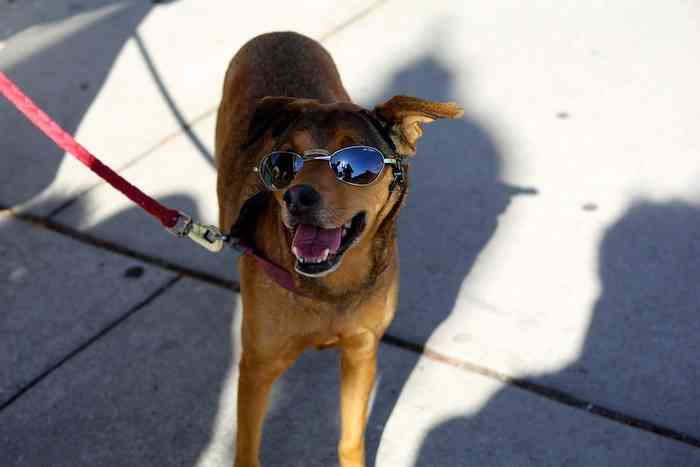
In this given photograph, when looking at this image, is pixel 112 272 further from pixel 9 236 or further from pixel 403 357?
pixel 403 357

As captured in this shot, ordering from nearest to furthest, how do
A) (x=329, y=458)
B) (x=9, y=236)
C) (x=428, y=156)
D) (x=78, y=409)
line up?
(x=329, y=458) → (x=78, y=409) → (x=9, y=236) → (x=428, y=156)

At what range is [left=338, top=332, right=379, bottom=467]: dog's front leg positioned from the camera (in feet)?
11.0

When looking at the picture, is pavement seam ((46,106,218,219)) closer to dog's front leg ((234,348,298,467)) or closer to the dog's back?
the dog's back

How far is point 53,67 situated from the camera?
22.6 ft

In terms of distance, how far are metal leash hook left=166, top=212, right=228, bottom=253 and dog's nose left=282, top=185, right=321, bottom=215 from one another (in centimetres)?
54

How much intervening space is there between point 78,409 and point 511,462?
1868 millimetres

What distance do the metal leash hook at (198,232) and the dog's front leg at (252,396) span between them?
0.43 metres

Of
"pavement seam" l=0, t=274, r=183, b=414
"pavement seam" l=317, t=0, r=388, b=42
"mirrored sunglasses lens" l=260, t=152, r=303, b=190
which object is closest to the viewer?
"mirrored sunglasses lens" l=260, t=152, r=303, b=190

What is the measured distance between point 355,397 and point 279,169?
956mm

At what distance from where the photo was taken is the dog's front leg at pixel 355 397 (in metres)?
3.36

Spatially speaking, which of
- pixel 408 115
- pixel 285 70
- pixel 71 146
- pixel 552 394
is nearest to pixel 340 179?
pixel 408 115

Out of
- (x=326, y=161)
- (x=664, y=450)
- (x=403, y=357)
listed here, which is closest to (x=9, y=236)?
(x=403, y=357)

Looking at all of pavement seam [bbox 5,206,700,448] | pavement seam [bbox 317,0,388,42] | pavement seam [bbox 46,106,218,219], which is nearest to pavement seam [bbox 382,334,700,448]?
pavement seam [bbox 5,206,700,448]

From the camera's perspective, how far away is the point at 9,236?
5078 mm
